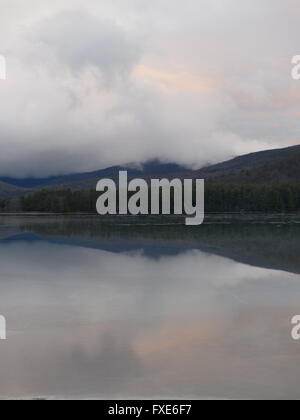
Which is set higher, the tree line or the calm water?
the tree line

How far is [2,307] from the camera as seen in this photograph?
1540 centimetres

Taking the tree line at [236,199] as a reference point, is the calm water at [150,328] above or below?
below

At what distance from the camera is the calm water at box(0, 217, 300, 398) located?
369 inches

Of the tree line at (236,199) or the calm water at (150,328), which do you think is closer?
the calm water at (150,328)

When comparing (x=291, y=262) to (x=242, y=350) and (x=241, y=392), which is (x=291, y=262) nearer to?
(x=242, y=350)

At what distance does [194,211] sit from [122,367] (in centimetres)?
9305

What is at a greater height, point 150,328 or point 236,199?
point 236,199

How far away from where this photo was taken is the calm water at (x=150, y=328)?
9367mm

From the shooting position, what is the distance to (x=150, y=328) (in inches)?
514

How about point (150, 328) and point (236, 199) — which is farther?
point (236, 199)

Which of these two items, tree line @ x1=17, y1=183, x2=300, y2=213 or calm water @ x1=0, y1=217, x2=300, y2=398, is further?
tree line @ x1=17, y1=183, x2=300, y2=213

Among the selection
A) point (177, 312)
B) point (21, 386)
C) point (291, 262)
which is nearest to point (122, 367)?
point (21, 386)
